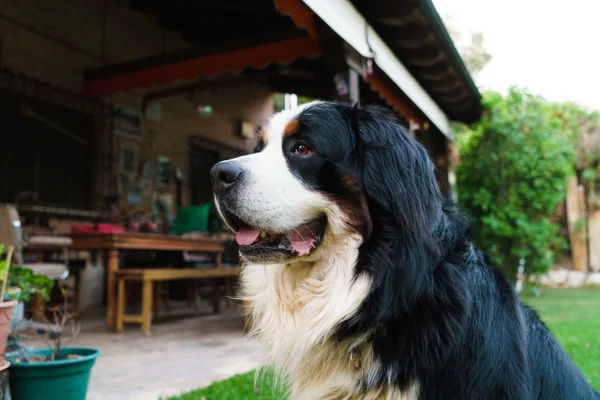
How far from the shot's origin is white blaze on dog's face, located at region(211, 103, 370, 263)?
162 cm

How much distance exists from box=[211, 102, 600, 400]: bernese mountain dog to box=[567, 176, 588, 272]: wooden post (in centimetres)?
1137

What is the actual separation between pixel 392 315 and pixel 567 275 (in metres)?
11.6

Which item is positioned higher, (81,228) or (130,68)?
(130,68)

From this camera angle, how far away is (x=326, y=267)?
1.70m

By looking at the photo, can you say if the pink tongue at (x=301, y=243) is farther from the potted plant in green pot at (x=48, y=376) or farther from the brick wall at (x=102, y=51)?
the brick wall at (x=102, y=51)

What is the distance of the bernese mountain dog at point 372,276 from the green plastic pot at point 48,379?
107cm

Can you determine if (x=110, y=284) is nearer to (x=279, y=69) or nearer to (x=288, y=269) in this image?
(x=288, y=269)

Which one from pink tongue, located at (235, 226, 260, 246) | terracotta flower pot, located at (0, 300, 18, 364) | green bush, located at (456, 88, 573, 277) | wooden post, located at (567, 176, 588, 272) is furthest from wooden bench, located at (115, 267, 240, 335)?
wooden post, located at (567, 176, 588, 272)

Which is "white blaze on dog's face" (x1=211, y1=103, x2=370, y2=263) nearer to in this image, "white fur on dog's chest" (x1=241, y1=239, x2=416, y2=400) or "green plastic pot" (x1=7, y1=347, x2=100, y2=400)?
"white fur on dog's chest" (x1=241, y1=239, x2=416, y2=400)

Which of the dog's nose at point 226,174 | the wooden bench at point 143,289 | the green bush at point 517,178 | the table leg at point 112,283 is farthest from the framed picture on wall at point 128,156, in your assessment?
the dog's nose at point 226,174

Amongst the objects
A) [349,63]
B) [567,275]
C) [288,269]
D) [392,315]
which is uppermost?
[349,63]

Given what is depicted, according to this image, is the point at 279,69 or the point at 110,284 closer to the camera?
the point at 110,284

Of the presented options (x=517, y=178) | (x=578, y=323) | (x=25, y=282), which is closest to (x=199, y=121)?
(x=517, y=178)

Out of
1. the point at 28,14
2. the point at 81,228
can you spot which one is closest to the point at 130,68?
the point at 28,14
